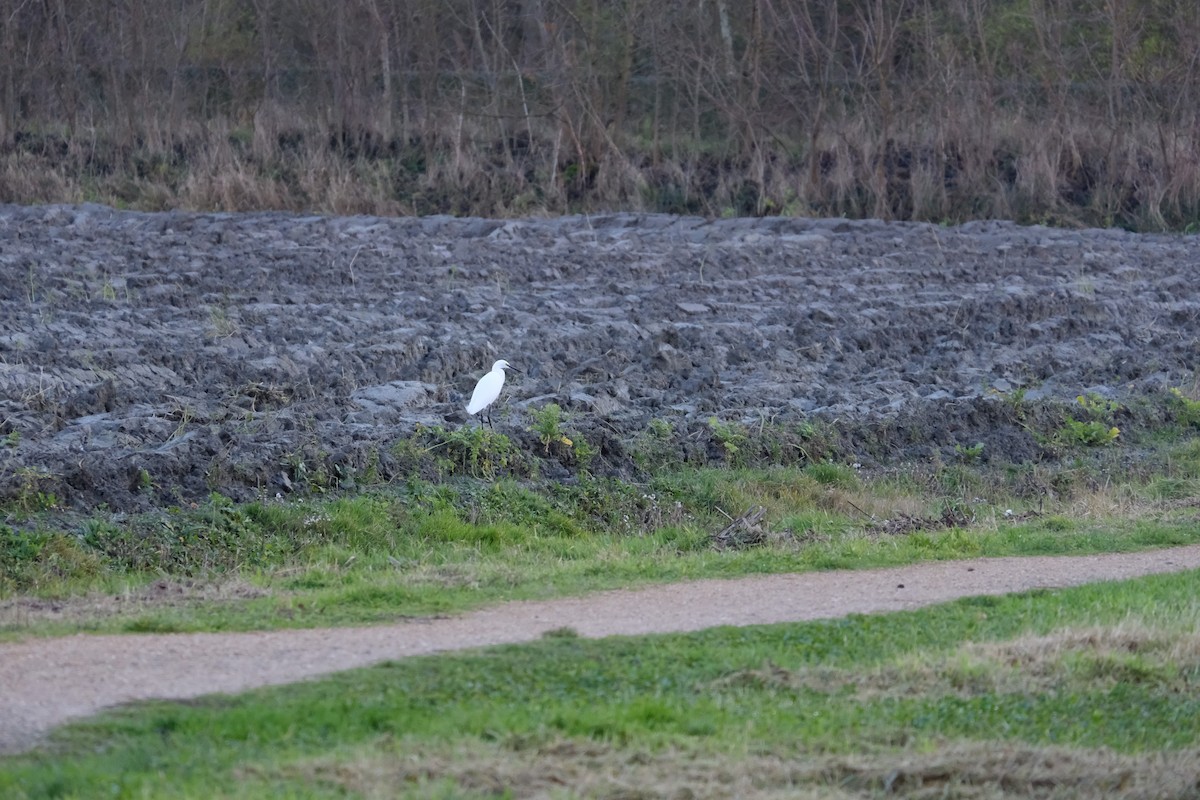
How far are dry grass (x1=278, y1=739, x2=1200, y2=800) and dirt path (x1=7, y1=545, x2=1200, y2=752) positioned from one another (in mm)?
1321

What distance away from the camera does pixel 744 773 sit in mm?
5602

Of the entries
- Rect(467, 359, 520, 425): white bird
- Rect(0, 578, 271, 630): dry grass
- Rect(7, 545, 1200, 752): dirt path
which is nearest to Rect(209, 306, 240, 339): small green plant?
A: Rect(467, 359, 520, 425): white bird

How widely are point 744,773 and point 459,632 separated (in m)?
2.55

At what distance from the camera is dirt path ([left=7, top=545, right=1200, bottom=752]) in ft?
21.4

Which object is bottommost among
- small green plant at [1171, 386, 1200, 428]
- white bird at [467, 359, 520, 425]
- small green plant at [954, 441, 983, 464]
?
small green plant at [1171, 386, 1200, 428]

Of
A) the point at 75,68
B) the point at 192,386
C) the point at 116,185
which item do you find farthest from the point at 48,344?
the point at 75,68

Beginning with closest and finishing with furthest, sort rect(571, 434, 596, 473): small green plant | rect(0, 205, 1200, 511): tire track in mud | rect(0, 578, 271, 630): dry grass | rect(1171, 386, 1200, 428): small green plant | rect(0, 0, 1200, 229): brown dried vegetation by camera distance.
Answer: rect(0, 578, 271, 630): dry grass
rect(0, 205, 1200, 511): tire track in mud
rect(571, 434, 596, 473): small green plant
rect(1171, 386, 1200, 428): small green plant
rect(0, 0, 1200, 229): brown dried vegetation

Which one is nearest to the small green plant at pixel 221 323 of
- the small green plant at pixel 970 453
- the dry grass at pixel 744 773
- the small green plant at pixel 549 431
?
the small green plant at pixel 549 431

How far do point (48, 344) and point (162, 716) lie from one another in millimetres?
9036

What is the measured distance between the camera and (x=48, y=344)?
14312 mm

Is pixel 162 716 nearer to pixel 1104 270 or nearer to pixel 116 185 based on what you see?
pixel 1104 270

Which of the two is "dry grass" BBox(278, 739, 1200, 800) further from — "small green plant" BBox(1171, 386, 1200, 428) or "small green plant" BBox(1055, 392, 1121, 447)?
"small green plant" BBox(1171, 386, 1200, 428)

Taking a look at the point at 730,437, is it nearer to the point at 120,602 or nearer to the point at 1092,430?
the point at 1092,430

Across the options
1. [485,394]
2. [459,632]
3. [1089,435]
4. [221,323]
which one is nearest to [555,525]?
[485,394]
